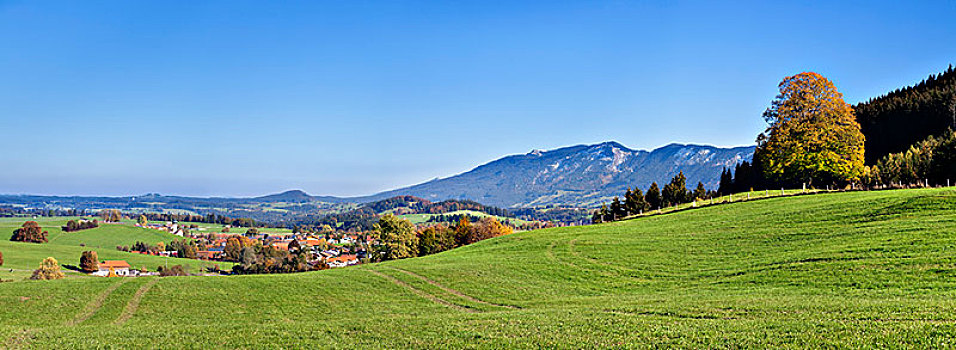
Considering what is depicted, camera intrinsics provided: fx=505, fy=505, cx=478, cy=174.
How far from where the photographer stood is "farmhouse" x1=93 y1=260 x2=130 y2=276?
98438 mm

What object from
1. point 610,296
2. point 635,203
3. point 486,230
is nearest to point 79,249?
point 486,230

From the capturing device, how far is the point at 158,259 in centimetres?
11819

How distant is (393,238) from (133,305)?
5163 centimetres

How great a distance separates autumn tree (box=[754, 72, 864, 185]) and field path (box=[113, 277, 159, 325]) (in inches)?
2489

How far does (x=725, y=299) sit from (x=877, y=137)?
130 m

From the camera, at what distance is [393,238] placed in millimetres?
79938

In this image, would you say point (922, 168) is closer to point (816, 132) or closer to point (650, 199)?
point (816, 132)

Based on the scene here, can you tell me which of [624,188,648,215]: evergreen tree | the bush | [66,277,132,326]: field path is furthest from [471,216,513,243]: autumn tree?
[66,277,132,326]: field path

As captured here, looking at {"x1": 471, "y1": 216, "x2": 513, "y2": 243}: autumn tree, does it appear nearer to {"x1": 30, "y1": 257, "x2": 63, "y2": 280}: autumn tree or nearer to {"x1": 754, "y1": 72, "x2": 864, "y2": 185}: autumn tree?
{"x1": 754, "y1": 72, "x2": 864, "y2": 185}: autumn tree

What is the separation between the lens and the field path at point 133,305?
26.5m

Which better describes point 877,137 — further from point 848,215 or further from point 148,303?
point 148,303

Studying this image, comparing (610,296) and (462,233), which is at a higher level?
(610,296)

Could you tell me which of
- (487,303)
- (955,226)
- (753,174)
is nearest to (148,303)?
(487,303)

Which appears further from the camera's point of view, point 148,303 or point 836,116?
point 836,116
